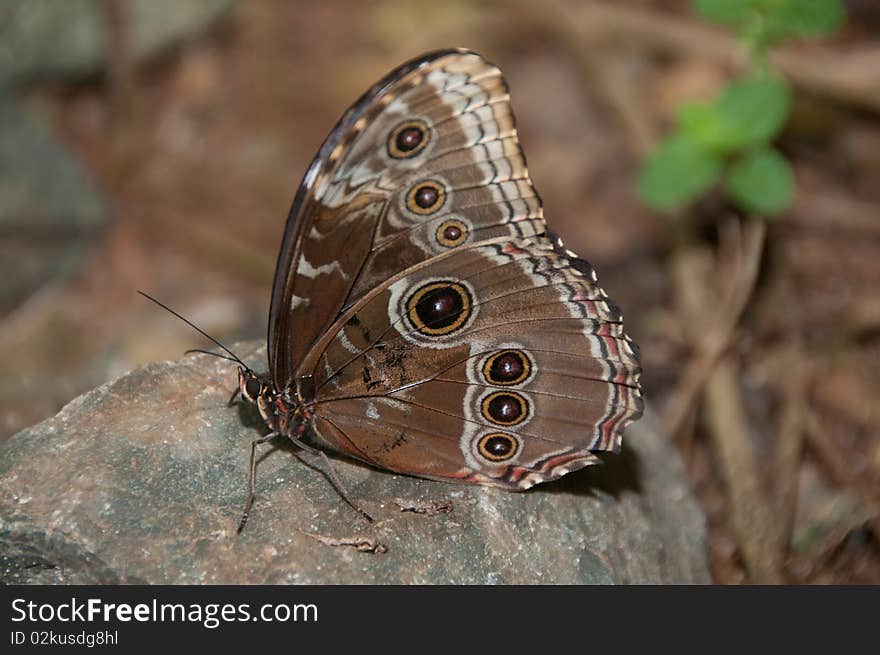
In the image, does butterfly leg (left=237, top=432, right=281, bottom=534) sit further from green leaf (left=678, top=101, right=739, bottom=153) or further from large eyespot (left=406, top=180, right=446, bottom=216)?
green leaf (left=678, top=101, right=739, bottom=153)

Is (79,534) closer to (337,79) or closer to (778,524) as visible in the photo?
(778,524)

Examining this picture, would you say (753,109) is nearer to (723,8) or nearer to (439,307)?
(723,8)

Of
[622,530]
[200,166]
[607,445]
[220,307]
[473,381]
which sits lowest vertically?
[622,530]

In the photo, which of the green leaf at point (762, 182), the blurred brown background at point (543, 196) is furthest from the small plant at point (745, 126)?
the blurred brown background at point (543, 196)

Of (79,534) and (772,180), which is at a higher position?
(772,180)

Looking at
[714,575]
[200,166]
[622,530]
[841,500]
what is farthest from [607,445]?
[200,166]
